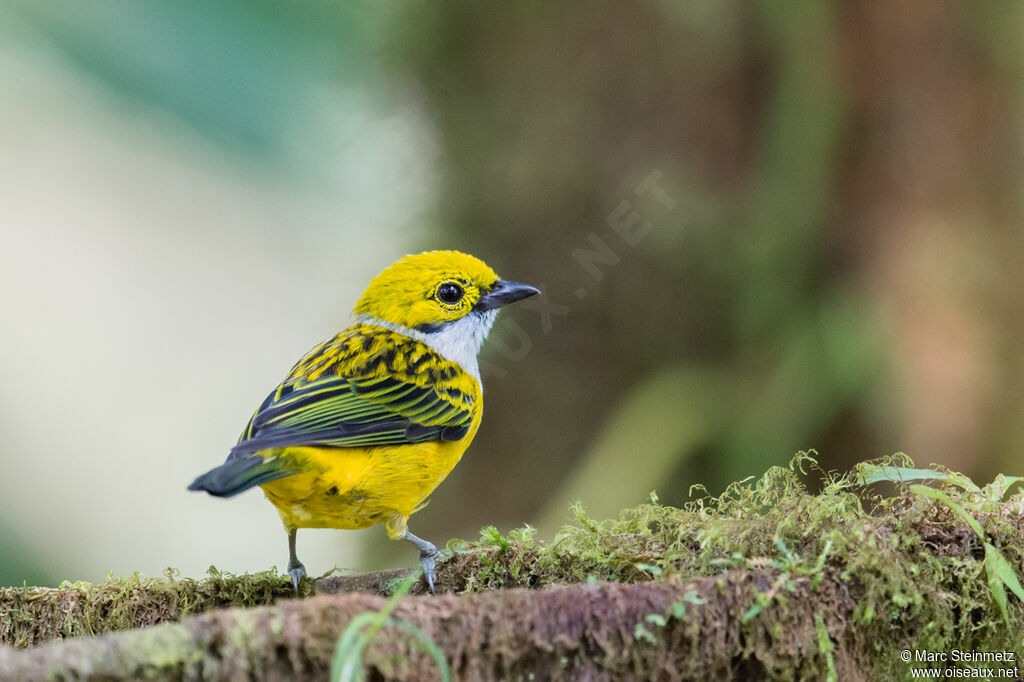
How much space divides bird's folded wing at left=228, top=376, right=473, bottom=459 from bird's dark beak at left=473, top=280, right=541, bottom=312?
41cm

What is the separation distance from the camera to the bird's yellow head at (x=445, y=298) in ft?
12.0

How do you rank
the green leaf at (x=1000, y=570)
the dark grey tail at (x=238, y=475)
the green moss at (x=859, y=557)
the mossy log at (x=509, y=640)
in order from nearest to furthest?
1. the mossy log at (x=509, y=640)
2. the green moss at (x=859, y=557)
3. the green leaf at (x=1000, y=570)
4. the dark grey tail at (x=238, y=475)

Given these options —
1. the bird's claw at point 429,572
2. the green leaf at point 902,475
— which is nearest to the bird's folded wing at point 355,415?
the bird's claw at point 429,572

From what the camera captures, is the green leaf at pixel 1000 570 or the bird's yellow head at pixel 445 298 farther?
the bird's yellow head at pixel 445 298

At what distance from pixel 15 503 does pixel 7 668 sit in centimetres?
402

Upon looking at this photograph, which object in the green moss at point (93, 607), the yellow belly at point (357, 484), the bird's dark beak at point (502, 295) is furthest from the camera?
the bird's dark beak at point (502, 295)

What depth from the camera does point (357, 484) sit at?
9.60ft

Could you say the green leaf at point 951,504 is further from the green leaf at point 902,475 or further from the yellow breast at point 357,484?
the yellow breast at point 357,484

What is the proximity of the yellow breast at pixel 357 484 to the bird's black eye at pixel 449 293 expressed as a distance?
0.65 meters

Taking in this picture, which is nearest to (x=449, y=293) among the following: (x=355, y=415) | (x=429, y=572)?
(x=355, y=415)

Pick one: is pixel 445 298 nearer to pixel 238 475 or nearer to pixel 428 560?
pixel 428 560

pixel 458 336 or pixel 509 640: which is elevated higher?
pixel 458 336

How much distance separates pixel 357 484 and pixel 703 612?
5.13ft

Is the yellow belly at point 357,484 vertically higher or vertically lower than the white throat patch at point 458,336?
lower
